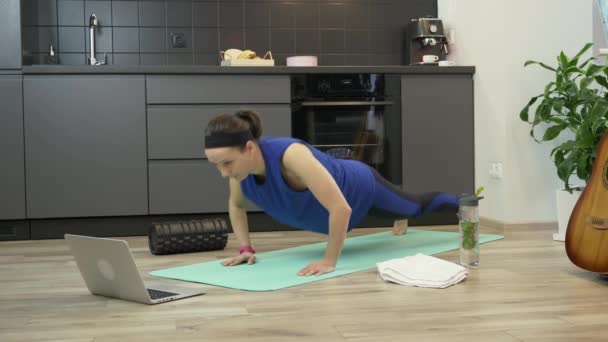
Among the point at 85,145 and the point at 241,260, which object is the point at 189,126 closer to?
the point at 85,145

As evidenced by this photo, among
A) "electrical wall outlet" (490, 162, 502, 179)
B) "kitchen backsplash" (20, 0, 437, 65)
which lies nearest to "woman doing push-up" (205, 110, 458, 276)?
"electrical wall outlet" (490, 162, 502, 179)

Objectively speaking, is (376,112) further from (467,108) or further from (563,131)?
(563,131)

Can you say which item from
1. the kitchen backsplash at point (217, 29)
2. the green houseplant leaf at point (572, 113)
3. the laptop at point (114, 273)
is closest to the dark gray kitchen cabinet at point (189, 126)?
the kitchen backsplash at point (217, 29)

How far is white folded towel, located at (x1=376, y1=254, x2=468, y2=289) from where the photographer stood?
2934 mm

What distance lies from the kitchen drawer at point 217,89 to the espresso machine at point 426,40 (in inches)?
39.9

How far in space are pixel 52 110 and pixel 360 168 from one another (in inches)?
76.0

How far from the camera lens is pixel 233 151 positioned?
310 centimetres

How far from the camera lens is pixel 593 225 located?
2.92 meters

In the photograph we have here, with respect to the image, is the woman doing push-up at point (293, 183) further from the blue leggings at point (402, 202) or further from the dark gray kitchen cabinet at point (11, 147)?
the dark gray kitchen cabinet at point (11, 147)

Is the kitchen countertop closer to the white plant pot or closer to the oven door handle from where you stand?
the oven door handle

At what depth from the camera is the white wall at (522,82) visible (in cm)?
468

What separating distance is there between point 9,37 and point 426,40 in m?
2.57

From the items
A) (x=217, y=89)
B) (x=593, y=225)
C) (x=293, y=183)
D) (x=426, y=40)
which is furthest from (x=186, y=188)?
(x=593, y=225)

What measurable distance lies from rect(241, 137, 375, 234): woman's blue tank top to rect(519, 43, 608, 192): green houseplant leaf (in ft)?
3.49
